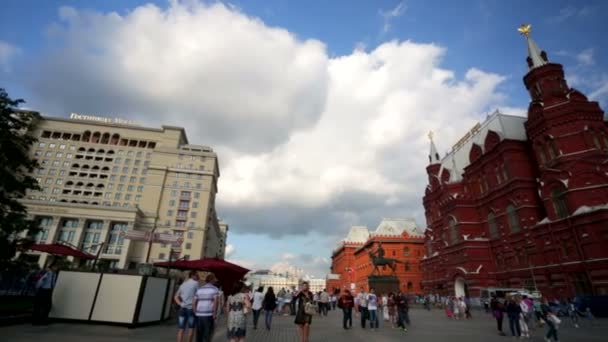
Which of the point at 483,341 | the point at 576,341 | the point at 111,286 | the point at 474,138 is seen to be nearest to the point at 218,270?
the point at 111,286

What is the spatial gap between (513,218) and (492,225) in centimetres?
399

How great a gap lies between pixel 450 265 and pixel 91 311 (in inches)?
1723

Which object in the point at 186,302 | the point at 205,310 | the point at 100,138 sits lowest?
the point at 205,310

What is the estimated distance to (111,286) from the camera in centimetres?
1180

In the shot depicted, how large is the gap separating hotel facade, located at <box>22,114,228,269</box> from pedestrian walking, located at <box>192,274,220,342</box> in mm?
68301

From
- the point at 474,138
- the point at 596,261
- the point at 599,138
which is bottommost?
the point at 596,261

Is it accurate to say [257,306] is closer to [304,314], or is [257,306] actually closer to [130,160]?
[304,314]

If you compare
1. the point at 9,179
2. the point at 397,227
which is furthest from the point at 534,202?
the point at 9,179

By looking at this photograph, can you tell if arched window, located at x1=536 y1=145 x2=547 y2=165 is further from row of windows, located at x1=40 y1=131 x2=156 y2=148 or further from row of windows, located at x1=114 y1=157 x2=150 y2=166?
row of windows, located at x1=40 y1=131 x2=156 y2=148

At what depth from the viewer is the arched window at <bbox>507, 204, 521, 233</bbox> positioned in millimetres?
35219

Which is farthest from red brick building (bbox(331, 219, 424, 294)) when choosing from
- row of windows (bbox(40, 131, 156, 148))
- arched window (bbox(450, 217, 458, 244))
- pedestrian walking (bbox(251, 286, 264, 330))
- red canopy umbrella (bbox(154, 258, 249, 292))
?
row of windows (bbox(40, 131, 156, 148))

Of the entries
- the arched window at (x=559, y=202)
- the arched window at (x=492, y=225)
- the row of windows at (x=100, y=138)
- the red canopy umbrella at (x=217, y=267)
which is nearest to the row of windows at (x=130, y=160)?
the row of windows at (x=100, y=138)

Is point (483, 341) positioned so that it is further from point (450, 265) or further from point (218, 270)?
point (450, 265)

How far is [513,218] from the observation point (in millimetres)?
35969
